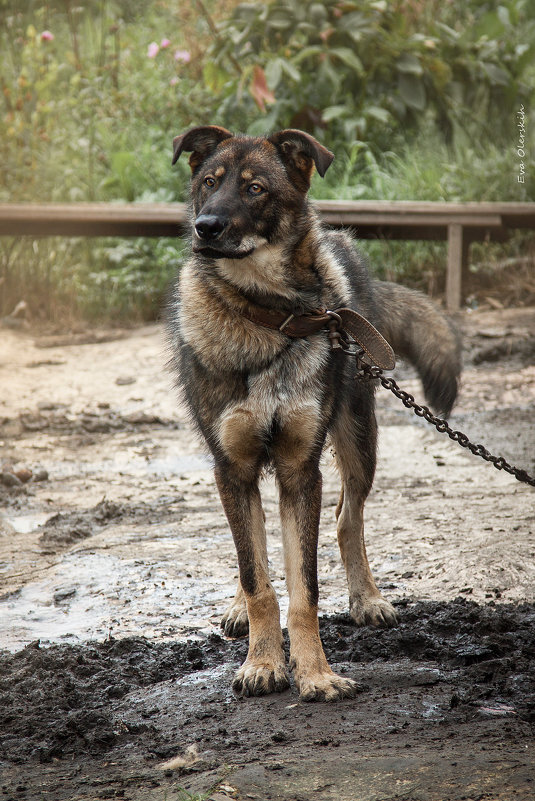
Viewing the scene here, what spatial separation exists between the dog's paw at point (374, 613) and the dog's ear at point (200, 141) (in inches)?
73.5

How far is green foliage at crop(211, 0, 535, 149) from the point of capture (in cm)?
1006

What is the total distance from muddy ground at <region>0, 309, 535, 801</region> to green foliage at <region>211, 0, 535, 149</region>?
183 inches

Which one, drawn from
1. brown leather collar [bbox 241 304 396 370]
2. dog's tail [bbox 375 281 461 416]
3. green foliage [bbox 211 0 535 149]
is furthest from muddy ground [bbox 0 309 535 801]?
green foliage [bbox 211 0 535 149]

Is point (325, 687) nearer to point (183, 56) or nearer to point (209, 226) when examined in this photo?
point (209, 226)

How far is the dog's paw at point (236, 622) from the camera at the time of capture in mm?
3553

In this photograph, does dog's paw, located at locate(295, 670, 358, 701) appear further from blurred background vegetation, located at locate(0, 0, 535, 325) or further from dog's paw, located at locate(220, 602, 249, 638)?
blurred background vegetation, located at locate(0, 0, 535, 325)

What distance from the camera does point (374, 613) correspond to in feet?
11.7

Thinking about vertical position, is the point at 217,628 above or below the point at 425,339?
below

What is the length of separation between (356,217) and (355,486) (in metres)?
5.48

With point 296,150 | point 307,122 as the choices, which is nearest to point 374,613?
point 296,150

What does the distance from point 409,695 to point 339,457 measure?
4.22 ft

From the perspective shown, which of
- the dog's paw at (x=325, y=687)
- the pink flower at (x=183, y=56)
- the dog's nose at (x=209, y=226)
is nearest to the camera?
the dog's paw at (x=325, y=687)

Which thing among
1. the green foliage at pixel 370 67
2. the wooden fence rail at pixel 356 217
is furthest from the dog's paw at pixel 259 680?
the green foliage at pixel 370 67

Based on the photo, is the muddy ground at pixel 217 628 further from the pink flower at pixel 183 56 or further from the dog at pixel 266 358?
the pink flower at pixel 183 56
